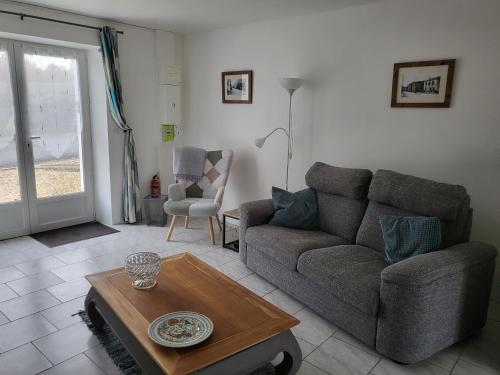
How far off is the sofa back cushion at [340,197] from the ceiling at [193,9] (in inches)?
56.6

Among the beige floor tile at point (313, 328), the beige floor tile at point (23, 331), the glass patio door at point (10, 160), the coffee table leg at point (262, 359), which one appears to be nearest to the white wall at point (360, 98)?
the beige floor tile at point (313, 328)

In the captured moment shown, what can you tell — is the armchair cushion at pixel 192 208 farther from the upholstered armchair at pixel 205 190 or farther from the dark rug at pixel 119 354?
the dark rug at pixel 119 354

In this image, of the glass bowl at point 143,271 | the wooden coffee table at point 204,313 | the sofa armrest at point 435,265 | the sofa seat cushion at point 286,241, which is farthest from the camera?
the sofa seat cushion at point 286,241

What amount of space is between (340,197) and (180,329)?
190cm

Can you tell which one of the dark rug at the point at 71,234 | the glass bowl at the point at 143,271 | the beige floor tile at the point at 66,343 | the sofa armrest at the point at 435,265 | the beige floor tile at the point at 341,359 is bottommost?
the beige floor tile at the point at 341,359

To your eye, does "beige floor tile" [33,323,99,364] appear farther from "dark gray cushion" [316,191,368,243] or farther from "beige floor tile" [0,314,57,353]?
"dark gray cushion" [316,191,368,243]

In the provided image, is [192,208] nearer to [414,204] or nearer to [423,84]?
[414,204]

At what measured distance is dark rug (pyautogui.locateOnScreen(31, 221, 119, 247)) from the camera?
13.2ft

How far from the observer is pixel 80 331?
244 centimetres

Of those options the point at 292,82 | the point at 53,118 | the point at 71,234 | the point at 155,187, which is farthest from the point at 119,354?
the point at 53,118

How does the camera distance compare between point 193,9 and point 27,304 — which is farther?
point 193,9

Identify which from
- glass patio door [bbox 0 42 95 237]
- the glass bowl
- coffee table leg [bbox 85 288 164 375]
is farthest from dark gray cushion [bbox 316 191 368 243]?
glass patio door [bbox 0 42 95 237]

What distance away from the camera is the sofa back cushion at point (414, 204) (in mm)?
2508

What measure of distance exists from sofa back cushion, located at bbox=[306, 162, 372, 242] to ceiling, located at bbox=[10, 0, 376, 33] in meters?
1.44
